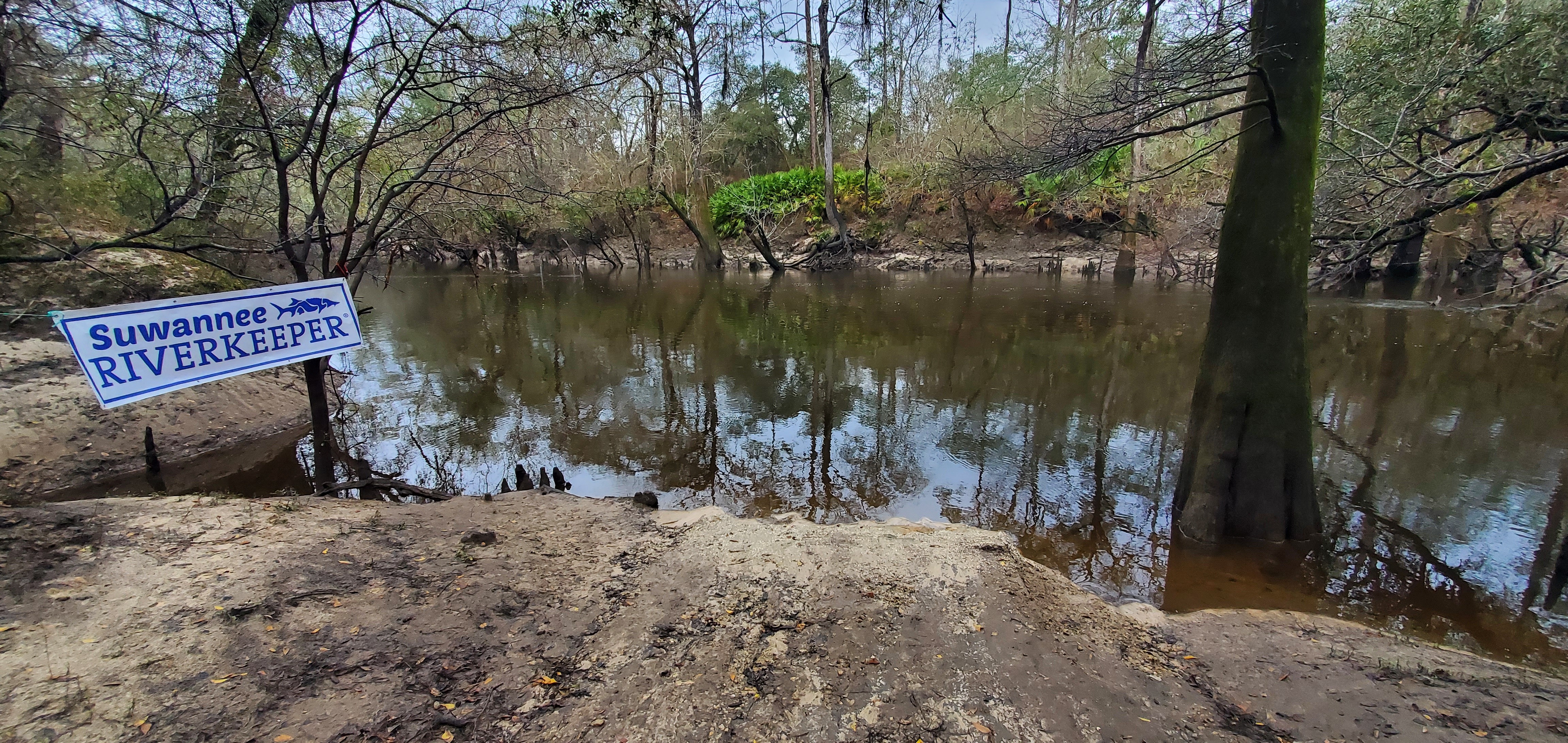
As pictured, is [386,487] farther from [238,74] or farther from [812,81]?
[812,81]

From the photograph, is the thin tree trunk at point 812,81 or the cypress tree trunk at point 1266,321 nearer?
the cypress tree trunk at point 1266,321

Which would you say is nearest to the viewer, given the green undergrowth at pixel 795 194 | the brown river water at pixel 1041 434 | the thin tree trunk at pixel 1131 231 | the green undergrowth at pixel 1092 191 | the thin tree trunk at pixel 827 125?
the brown river water at pixel 1041 434

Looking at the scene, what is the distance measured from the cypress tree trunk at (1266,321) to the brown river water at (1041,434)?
440 mm

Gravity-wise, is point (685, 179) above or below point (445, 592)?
above

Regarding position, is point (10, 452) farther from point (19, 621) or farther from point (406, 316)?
point (406, 316)

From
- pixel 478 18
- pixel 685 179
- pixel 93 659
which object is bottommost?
pixel 93 659

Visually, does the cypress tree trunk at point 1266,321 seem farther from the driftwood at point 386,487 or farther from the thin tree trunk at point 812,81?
the thin tree trunk at point 812,81

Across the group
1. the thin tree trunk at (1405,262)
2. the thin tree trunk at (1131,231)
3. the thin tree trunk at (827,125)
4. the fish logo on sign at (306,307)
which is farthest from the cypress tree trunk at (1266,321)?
the thin tree trunk at (827,125)

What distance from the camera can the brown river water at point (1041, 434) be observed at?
463 centimetres

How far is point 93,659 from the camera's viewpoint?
2568mm

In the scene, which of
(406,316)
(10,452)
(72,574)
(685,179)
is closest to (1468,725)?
(72,574)

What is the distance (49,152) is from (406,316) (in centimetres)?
1355

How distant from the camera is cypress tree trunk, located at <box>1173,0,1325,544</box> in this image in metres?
4.32

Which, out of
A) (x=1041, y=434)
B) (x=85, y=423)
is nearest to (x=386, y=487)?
(x=85, y=423)
